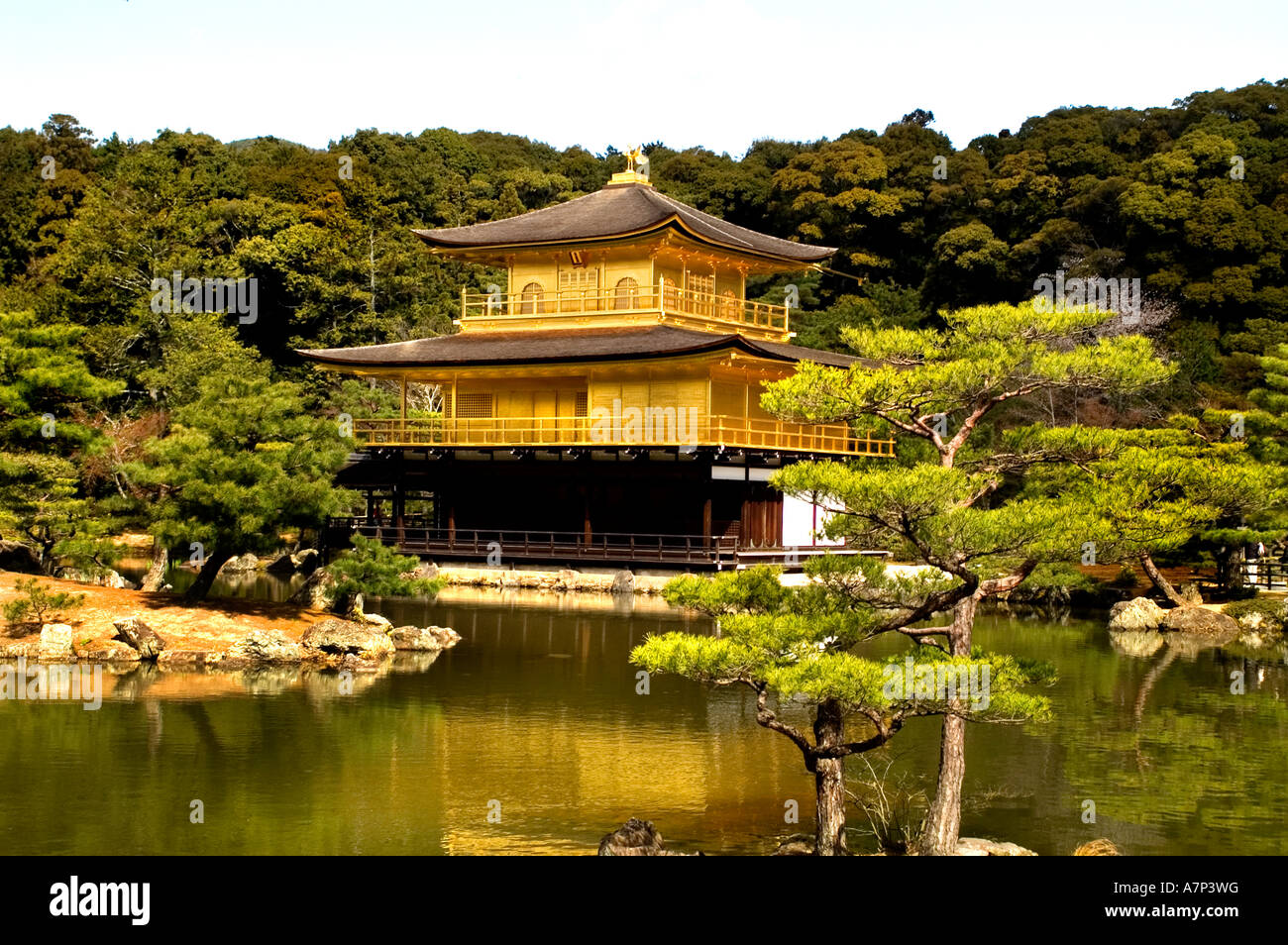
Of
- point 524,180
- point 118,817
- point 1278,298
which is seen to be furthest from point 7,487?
point 524,180

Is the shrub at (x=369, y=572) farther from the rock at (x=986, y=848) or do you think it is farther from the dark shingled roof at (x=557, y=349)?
the rock at (x=986, y=848)

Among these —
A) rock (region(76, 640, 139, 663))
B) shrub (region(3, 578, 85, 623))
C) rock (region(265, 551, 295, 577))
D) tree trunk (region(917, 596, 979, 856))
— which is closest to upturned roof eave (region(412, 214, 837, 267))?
rock (region(265, 551, 295, 577))

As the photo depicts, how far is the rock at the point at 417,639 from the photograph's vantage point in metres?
23.0

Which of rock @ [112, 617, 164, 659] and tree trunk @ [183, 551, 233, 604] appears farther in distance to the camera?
tree trunk @ [183, 551, 233, 604]

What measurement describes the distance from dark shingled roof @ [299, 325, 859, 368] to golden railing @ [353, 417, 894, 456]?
1591 millimetres

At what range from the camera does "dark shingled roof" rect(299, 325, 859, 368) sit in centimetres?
3422

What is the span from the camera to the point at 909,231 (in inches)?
Answer: 2488

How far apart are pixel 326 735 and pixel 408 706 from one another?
2011 mm

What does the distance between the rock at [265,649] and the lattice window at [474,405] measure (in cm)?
1882

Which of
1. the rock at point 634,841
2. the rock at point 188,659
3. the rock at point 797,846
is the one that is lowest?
the rock at point 797,846

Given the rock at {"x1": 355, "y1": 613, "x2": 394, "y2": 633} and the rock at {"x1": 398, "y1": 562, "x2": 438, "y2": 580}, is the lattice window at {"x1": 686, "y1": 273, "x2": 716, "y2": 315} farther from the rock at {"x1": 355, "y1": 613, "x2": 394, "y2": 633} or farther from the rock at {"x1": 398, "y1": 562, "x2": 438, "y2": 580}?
the rock at {"x1": 355, "y1": 613, "x2": 394, "y2": 633}

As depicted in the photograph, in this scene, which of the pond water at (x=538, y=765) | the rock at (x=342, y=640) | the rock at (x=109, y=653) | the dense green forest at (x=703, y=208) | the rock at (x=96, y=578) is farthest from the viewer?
the dense green forest at (x=703, y=208)

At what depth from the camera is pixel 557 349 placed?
3647 cm

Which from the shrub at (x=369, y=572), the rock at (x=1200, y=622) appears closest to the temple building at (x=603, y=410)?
the rock at (x=1200, y=622)
